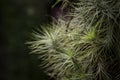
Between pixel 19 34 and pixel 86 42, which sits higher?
pixel 19 34

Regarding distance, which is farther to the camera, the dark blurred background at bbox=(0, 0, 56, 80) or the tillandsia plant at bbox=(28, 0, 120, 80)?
the dark blurred background at bbox=(0, 0, 56, 80)

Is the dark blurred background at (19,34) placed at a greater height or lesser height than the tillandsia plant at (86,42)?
greater

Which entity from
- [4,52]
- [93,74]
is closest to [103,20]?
[93,74]

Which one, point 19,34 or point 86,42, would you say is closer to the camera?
point 86,42

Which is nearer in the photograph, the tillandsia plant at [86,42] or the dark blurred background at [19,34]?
the tillandsia plant at [86,42]
